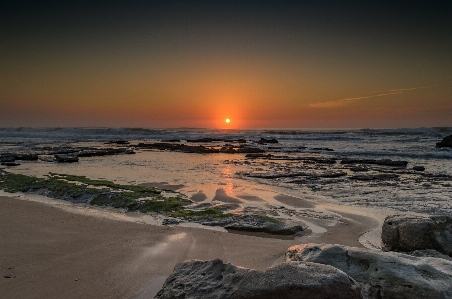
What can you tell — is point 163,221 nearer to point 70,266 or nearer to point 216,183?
point 70,266

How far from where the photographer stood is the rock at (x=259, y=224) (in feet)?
20.5

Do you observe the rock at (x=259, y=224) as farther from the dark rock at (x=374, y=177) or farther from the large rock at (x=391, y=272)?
the dark rock at (x=374, y=177)

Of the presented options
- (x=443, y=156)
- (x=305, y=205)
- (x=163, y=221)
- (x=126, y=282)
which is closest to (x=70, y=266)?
(x=126, y=282)

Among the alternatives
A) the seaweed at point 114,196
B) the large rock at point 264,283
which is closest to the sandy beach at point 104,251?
the large rock at point 264,283

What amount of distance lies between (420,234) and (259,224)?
2709 mm

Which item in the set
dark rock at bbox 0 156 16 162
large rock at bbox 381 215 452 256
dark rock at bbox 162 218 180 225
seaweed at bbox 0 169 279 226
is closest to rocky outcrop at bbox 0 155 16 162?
dark rock at bbox 0 156 16 162

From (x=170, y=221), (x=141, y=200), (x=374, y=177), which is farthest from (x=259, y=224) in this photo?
A: (x=374, y=177)

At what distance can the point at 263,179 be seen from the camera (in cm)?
1306

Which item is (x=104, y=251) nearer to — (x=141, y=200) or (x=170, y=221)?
(x=170, y=221)

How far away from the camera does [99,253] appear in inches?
194

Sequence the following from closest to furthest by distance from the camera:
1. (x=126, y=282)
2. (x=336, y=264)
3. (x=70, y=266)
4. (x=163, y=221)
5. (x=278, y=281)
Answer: (x=278, y=281) < (x=336, y=264) < (x=126, y=282) < (x=70, y=266) < (x=163, y=221)

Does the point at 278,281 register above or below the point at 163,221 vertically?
above

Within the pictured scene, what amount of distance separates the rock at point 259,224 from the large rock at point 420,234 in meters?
1.65

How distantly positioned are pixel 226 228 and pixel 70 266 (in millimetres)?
2931
